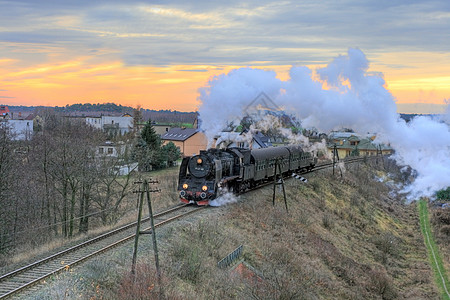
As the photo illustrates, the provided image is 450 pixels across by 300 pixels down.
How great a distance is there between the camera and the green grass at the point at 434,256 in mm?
29391

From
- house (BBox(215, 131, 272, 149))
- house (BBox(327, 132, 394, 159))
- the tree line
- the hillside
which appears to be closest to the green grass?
the hillside

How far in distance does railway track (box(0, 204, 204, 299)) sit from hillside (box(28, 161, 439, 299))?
76 cm

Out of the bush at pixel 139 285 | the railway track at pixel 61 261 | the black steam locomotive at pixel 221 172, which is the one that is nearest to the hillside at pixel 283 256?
the bush at pixel 139 285

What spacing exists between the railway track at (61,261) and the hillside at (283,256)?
76 centimetres

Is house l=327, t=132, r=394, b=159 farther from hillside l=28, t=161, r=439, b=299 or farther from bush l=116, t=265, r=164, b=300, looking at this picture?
bush l=116, t=265, r=164, b=300

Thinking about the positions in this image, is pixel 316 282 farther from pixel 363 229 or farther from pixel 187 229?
pixel 363 229

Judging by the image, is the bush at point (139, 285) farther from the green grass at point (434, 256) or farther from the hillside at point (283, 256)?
the green grass at point (434, 256)

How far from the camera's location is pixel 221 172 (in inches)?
1229

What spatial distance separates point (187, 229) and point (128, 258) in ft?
18.9

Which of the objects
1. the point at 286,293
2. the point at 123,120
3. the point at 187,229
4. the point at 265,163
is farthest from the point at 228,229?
the point at 123,120

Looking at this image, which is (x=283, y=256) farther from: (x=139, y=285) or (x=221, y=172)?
(x=139, y=285)

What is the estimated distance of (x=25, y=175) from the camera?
3603 centimetres

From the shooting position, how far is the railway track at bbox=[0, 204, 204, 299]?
16.1 m

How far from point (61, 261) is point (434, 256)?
2994 centimetres
